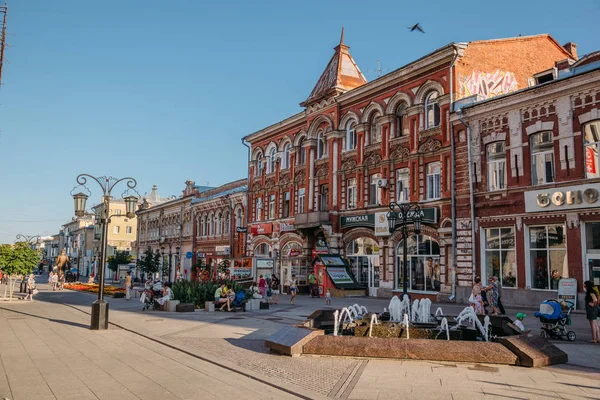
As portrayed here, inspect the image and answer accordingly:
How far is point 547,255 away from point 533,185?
2.94 meters

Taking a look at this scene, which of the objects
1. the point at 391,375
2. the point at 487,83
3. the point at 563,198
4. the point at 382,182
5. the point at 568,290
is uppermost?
the point at 487,83

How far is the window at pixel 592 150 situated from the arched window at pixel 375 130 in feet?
38.6

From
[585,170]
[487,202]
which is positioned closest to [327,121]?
[487,202]

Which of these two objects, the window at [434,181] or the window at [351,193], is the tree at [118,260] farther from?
the window at [434,181]

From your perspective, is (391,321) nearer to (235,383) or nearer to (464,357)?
Answer: (464,357)

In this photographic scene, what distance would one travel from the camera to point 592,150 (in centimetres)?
1912

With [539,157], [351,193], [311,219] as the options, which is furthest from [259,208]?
[539,157]

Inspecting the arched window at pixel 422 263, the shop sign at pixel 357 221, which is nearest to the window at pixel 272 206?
the shop sign at pixel 357 221

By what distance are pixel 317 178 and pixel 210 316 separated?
16.8 meters

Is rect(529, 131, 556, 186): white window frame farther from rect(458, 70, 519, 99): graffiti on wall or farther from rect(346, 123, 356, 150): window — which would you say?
rect(346, 123, 356, 150): window

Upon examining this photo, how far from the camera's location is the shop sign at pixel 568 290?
18.4 meters

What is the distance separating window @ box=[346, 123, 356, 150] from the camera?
31.1 meters

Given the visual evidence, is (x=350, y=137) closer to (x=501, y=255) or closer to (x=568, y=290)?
(x=501, y=255)

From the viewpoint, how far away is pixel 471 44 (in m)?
25.0
